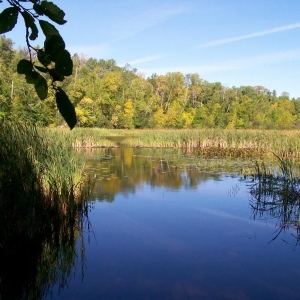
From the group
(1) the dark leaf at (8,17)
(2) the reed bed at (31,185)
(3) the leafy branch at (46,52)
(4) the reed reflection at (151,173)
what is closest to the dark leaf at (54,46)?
(3) the leafy branch at (46,52)

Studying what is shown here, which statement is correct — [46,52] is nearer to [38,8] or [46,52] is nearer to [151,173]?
[38,8]

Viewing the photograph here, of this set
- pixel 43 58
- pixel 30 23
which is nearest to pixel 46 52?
pixel 43 58

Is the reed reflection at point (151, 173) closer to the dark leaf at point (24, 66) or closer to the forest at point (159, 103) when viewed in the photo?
the dark leaf at point (24, 66)

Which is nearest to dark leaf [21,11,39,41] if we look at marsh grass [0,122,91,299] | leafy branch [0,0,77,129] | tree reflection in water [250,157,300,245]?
leafy branch [0,0,77,129]

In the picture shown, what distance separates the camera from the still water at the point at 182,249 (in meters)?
3.66

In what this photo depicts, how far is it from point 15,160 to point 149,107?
41011mm

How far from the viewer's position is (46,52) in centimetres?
88

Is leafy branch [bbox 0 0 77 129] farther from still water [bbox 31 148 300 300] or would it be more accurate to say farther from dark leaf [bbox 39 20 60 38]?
still water [bbox 31 148 300 300]

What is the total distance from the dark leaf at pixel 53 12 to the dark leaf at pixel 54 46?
0.06 m

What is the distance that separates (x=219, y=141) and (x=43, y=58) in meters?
18.1

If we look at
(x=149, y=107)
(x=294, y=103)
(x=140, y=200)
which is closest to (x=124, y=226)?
(x=140, y=200)

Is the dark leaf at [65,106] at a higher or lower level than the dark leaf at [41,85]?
lower

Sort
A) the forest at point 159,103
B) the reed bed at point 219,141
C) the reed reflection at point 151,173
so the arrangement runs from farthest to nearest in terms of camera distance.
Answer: the forest at point 159,103 → the reed bed at point 219,141 → the reed reflection at point 151,173

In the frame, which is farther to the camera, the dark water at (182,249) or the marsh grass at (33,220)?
the marsh grass at (33,220)
